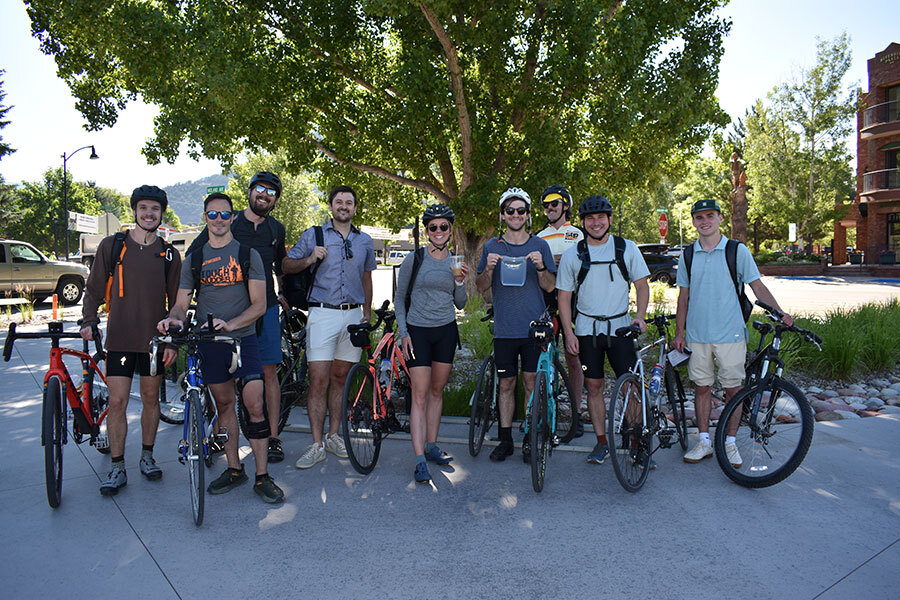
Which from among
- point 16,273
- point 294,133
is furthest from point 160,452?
point 16,273

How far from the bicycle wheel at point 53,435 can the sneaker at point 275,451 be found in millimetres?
1467

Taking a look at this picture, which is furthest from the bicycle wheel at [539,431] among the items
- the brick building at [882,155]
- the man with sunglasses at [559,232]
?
the brick building at [882,155]

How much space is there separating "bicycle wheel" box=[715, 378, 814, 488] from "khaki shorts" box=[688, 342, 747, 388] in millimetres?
300

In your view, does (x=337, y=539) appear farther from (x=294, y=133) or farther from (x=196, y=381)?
(x=294, y=133)

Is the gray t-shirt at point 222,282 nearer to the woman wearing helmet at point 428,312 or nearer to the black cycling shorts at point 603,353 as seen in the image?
the woman wearing helmet at point 428,312

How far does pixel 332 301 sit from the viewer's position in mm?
5086

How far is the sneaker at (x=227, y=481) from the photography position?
172 inches

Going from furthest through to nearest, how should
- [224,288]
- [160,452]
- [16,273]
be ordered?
1. [16,273]
2. [160,452]
3. [224,288]

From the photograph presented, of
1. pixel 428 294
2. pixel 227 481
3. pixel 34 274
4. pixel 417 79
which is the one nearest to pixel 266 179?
pixel 428 294

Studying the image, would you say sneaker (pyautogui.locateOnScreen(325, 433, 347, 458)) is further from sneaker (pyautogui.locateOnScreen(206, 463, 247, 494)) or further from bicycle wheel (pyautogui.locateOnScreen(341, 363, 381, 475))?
sneaker (pyautogui.locateOnScreen(206, 463, 247, 494))

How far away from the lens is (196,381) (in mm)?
4020

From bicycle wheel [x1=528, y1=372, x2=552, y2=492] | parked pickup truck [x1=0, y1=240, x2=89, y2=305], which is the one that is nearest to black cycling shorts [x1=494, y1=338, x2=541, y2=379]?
bicycle wheel [x1=528, y1=372, x2=552, y2=492]

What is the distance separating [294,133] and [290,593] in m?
12.3

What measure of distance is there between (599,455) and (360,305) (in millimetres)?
2279
